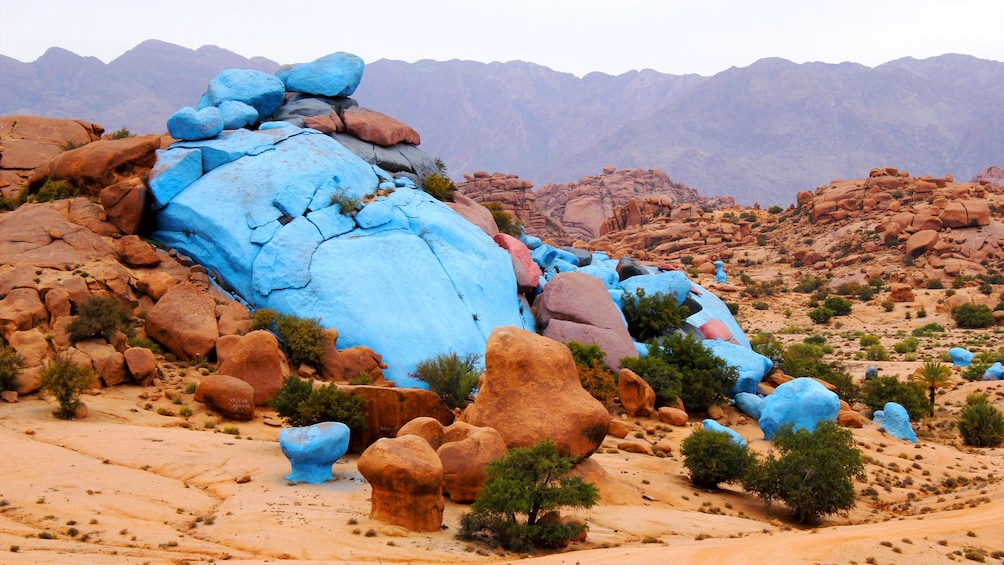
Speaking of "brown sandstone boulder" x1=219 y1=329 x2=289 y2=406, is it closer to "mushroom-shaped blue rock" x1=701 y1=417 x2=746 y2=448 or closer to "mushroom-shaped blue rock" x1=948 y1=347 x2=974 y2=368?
"mushroom-shaped blue rock" x1=701 y1=417 x2=746 y2=448

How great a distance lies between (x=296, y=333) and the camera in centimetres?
2083

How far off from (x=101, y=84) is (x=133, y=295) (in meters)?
155

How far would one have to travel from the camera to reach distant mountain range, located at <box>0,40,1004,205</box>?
150 m

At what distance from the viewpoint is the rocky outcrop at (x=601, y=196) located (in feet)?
312

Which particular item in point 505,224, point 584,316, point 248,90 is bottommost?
point 584,316

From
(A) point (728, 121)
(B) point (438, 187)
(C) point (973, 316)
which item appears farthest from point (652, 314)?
(A) point (728, 121)

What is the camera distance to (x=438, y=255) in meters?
25.2

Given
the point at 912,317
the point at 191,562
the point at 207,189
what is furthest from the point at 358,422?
the point at 912,317

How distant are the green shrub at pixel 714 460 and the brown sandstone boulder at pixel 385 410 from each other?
17.5ft

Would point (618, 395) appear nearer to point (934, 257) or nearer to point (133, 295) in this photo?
point (133, 295)

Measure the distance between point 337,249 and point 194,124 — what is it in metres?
6.67

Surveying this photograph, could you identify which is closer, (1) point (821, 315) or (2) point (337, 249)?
(2) point (337, 249)

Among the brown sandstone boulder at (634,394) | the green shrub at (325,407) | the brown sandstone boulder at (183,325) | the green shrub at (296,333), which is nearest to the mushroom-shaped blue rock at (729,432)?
the brown sandstone boulder at (634,394)

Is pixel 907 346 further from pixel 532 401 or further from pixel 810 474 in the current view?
pixel 532 401
